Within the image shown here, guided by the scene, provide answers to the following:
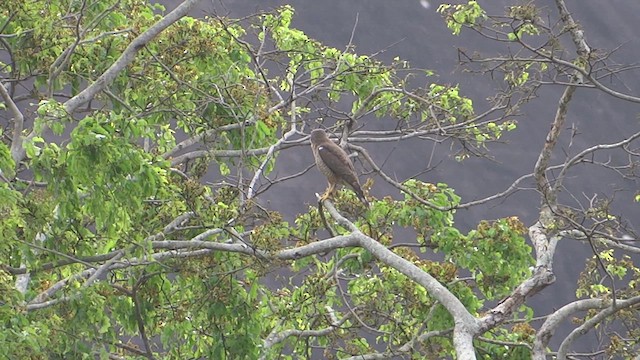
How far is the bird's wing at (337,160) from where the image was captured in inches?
425

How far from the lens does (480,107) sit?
21.2 meters

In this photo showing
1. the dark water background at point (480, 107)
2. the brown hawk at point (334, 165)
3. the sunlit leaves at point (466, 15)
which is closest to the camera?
the sunlit leaves at point (466, 15)

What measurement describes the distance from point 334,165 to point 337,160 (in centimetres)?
5

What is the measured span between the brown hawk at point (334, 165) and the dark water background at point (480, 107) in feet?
27.1

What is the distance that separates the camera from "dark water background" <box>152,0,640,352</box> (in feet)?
66.2

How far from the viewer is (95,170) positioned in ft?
25.5

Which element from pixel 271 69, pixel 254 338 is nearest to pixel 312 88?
pixel 254 338

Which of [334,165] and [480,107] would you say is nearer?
[334,165]

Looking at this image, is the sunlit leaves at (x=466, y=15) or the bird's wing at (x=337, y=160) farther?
the bird's wing at (x=337, y=160)

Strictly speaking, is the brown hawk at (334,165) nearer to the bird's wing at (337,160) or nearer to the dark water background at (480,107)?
the bird's wing at (337,160)

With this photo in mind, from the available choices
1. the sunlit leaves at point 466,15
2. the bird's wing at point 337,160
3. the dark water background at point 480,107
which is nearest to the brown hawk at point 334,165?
the bird's wing at point 337,160

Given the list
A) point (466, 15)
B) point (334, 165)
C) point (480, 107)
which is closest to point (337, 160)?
point (334, 165)

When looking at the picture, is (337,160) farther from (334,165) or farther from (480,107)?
(480,107)

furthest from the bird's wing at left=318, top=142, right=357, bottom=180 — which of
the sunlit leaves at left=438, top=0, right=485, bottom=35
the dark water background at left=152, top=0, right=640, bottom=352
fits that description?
the dark water background at left=152, top=0, right=640, bottom=352
